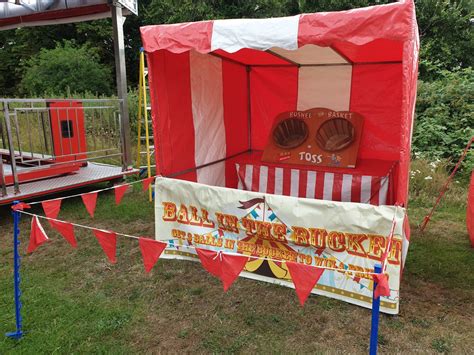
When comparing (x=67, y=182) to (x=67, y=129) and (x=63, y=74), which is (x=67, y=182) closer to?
(x=67, y=129)

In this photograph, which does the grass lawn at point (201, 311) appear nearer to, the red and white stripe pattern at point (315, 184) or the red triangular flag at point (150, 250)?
the red triangular flag at point (150, 250)

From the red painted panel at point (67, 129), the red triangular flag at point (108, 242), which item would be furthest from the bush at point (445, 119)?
the red triangular flag at point (108, 242)

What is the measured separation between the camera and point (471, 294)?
315 centimetres

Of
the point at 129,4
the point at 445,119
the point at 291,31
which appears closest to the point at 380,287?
the point at 291,31

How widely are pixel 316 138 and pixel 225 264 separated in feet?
9.35

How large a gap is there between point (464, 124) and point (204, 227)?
6.16m

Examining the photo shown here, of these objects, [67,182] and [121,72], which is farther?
[121,72]

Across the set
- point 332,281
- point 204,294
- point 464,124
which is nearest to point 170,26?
point 204,294

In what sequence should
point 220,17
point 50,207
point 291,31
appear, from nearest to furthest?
1. point 291,31
2. point 50,207
3. point 220,17

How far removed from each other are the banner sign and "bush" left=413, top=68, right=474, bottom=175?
15.5ft

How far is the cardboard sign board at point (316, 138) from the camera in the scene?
453cm

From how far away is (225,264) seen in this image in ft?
7.47

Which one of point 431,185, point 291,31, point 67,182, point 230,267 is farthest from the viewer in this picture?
point 431,185

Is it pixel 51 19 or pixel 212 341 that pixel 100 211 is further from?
pixel 51 19
